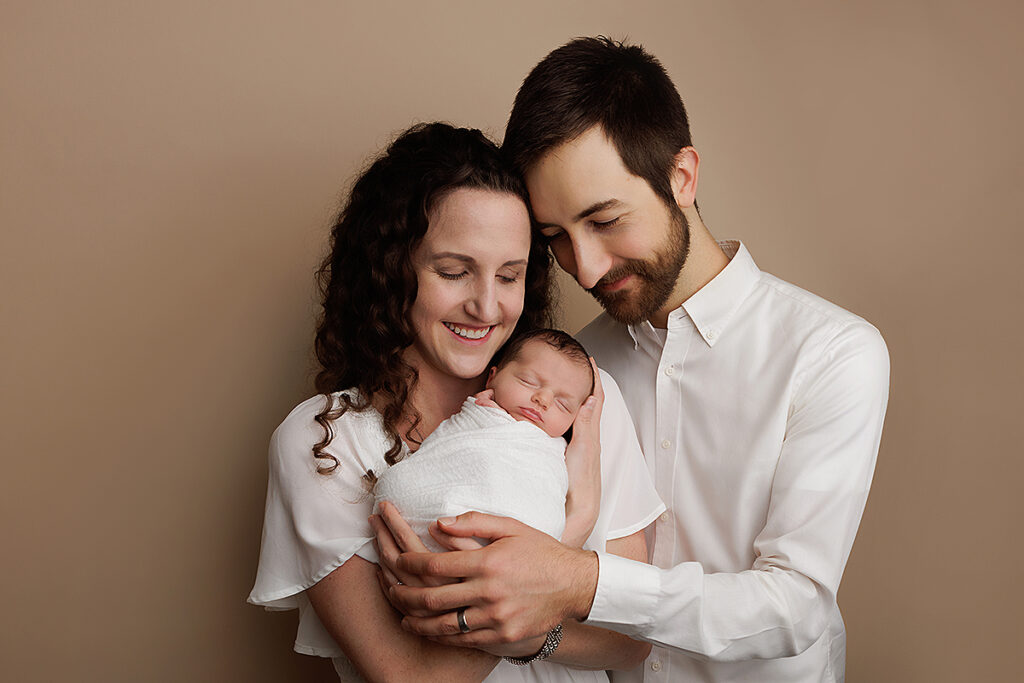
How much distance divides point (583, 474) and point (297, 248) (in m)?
1.34

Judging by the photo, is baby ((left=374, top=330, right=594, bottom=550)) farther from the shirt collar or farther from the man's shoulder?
the man's shoulder

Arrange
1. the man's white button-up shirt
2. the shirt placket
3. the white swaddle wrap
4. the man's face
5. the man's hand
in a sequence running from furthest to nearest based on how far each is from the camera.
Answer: the shirt placket < the man's face < the man's white button-up shirt < the white swaddle wrap < the man's hand

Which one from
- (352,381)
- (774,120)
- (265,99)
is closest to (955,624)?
(774,120)

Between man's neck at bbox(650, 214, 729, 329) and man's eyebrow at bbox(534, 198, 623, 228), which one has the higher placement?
man's eyebrow at bbox(534, 198, 623, 228)

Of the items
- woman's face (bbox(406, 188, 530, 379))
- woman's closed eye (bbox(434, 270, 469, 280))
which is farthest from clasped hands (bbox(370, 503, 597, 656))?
woman's closed eye (bbox(434, 270, 469, 280))

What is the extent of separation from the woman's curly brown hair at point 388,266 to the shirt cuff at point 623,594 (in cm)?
58

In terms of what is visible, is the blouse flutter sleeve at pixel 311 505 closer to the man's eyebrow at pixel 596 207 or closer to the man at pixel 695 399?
the man at pixel 695 399

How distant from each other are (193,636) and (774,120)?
2.86 m

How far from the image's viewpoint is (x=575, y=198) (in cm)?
212

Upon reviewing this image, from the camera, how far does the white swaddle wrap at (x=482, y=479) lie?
1771 mm

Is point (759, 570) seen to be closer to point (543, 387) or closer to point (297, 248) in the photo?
point (543, 387)

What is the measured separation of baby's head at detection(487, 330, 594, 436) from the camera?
2.00 m

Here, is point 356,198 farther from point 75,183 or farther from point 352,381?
point 75,183

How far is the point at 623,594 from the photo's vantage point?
5.90 ft
